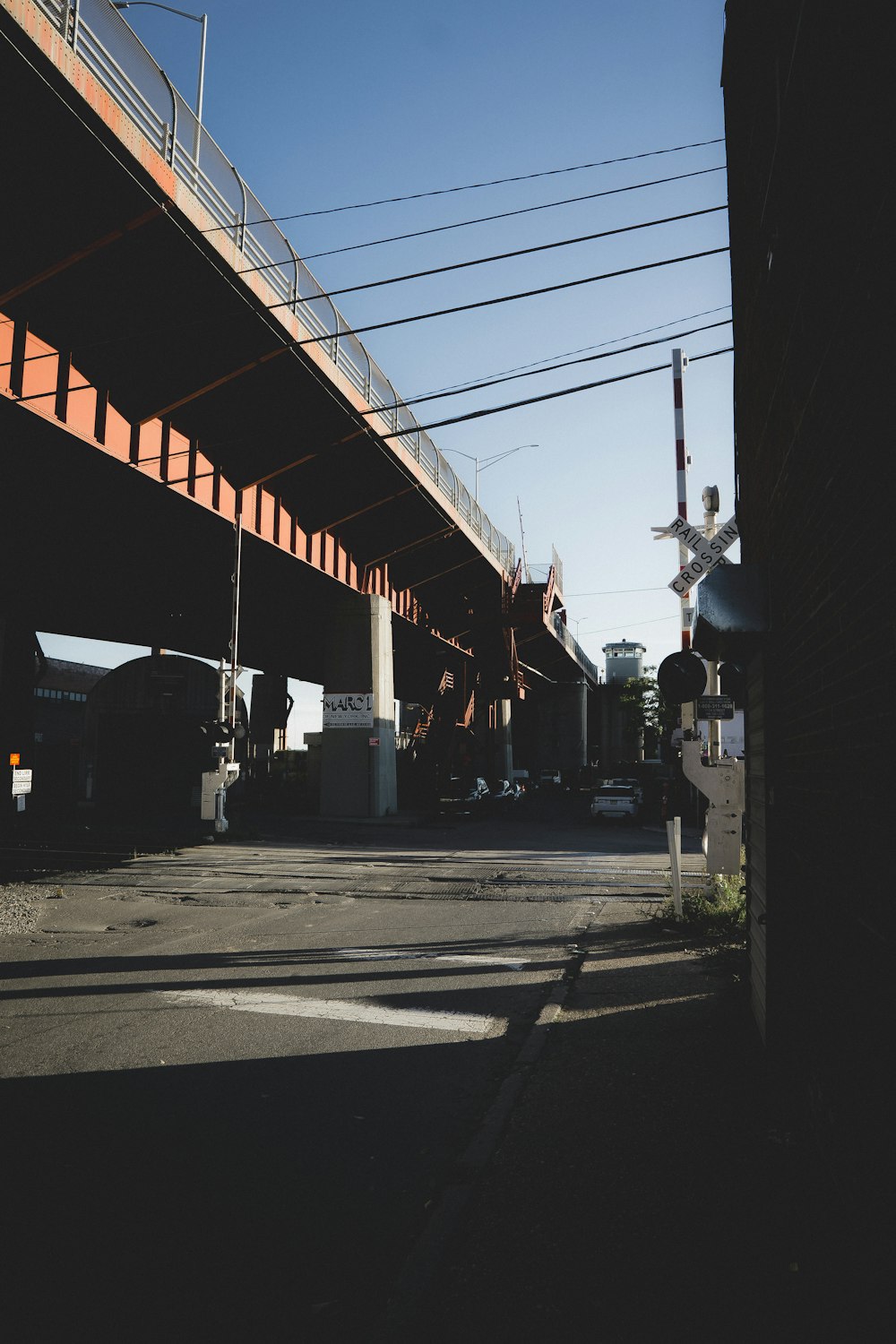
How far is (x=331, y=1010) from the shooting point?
6.96 meters

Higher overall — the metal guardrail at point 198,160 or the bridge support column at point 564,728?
the metal guardrail at point 198,160

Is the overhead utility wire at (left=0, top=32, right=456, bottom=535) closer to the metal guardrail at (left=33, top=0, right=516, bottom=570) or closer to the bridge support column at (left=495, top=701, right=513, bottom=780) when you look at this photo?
the metal guardrail at (left=33, top=0, right=516, bottom=570)

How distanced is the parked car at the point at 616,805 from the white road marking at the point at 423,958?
80.6 ft

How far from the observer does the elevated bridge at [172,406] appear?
12.8 metres

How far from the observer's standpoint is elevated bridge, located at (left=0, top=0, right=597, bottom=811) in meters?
12.8

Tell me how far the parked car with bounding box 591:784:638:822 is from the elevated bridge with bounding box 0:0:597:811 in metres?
8.55

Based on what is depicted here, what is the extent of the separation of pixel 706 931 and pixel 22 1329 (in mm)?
8290

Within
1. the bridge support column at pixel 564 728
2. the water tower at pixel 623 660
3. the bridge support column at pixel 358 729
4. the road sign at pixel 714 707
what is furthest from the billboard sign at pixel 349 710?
the water tower at pixel 623 660

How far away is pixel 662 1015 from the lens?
Result: 21.7ft

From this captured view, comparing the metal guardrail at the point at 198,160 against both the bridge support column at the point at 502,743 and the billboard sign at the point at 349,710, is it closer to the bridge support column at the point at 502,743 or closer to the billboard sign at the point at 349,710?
the billboard sign at the point at 349,710

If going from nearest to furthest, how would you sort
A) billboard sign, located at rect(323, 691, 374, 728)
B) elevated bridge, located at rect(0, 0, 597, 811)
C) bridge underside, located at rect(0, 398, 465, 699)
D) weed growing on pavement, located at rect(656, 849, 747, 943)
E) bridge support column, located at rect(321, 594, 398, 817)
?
weed growing on pavement, located at rect(656, 849, 747, 943), elevated bridge, located at rect(0, 0, 597, 811), bridge underside, located at rect(0, 398, 465, 699), bridge support column, located at rect(321, 594, 398, 817), billboard sign, located at rect(323, 691, 374, 728)

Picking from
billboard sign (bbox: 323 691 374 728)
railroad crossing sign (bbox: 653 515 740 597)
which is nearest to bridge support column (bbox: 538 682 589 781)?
billboard sign (bbox: 323 691 374 728)

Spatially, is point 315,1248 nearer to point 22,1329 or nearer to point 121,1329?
point 121,1329

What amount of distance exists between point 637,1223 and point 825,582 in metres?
2.80
